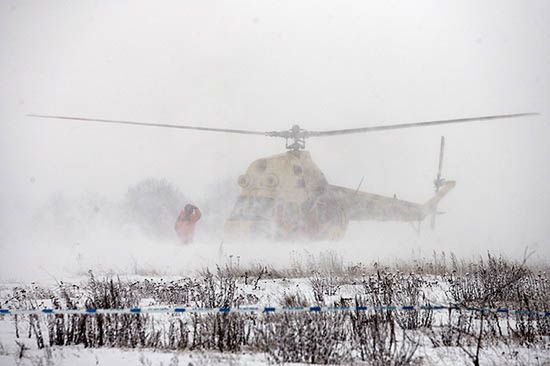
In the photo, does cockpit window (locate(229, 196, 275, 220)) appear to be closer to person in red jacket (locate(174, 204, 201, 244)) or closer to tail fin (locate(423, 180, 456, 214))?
person in red jacket (locate(174, 204, 201, 244))

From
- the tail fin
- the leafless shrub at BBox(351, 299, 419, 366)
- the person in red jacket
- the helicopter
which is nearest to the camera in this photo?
the leafless shrub at BBox(351, 299, 419, 366)

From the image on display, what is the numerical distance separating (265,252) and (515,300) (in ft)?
28.7

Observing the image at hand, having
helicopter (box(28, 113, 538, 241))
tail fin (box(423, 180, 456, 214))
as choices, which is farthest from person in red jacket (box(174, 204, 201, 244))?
tail fin (box(423, 180, 456, 214))

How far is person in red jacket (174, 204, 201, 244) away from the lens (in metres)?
17.7

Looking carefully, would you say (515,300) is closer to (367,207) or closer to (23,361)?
(23,361)

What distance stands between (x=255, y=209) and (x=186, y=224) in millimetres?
3644

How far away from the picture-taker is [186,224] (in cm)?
1805

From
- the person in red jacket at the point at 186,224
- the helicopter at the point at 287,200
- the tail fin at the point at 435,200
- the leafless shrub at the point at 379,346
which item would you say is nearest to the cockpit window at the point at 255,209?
the helicopter at the point at 287,200

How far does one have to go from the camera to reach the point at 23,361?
4.88 metres

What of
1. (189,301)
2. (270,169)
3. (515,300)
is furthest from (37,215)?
(515,300)

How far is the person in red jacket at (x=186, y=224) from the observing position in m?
17.7

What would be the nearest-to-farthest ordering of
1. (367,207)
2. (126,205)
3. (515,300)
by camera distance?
(515,300) → (367,207) → (126,205)

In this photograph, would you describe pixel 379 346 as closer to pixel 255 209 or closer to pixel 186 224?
pixel 255 209

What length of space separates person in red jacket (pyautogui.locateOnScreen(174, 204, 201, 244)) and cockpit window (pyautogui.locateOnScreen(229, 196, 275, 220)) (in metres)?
2.39
